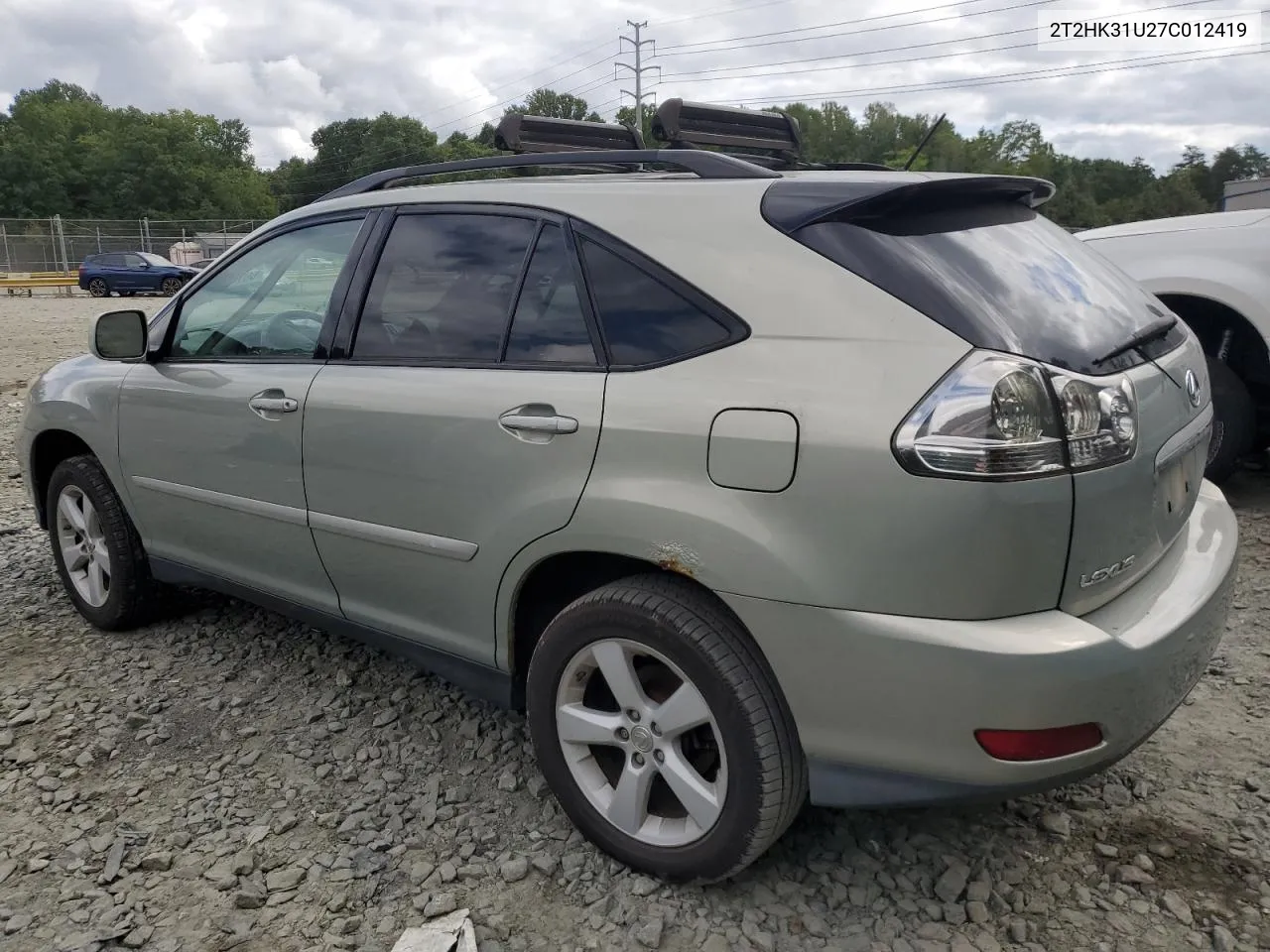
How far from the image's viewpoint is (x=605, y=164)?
8.52 ft

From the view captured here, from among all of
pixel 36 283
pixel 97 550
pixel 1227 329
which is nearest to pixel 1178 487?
pixel 1227 329

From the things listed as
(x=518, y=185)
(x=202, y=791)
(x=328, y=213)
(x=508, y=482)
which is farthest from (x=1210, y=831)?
(x=328, y=213)

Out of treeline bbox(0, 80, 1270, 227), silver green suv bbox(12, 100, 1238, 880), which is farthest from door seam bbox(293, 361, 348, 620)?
treeline bbox(0, 80, 1270, 227)

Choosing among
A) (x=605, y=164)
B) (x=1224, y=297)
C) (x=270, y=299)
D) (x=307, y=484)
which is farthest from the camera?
(x=1224, y=297)

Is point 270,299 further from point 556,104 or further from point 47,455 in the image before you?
point 556,104

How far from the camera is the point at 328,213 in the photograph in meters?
3.12

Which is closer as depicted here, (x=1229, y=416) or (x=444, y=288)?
(x=444, y=288)

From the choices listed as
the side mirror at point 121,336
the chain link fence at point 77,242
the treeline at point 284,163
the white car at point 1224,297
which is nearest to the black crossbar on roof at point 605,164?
the side mirror at point 121,336

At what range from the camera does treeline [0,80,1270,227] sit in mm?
63656

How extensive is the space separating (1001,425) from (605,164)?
1.32 meters

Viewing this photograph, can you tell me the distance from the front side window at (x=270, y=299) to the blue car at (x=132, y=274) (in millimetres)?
27997

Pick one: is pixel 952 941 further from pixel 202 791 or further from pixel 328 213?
pixel 328 213

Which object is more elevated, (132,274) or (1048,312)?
(132,274)

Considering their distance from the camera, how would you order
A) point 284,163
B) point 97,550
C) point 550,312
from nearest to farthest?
point 550,312 → point 97,550 → point 284,163
